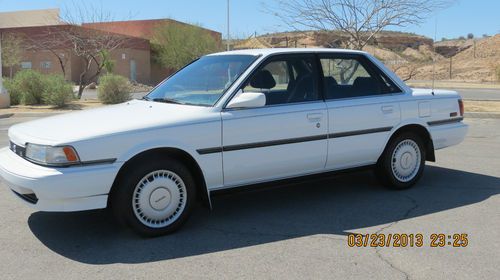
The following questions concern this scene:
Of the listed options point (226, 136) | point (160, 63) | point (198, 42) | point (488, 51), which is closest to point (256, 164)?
point (226, 136)

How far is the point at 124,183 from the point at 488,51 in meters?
77.6

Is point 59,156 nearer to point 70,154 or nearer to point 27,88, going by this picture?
point 70,154

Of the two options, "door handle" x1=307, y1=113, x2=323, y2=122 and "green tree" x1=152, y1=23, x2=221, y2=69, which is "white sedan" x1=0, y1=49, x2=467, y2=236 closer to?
"door handle" x1=307, y1=113, x2=323, y2=122

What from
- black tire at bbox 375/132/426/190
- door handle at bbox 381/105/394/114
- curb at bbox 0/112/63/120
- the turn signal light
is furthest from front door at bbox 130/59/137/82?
the turn signal light

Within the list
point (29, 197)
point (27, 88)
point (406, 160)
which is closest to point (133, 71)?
point (27, 88)

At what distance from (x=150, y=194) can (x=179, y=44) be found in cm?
4503

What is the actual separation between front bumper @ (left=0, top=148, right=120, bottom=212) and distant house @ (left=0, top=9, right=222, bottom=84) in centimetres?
3275

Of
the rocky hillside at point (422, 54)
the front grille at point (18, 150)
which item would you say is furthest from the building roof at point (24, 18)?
the front grille at point (18, 150)

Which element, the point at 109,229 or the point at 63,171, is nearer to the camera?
the point at 63,171

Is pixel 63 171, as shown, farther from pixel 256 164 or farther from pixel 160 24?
pixel 160 24

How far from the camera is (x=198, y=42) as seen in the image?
1885 inches

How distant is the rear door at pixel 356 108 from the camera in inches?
216

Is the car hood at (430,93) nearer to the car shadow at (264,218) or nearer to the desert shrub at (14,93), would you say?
the car shadow at (264,218)
